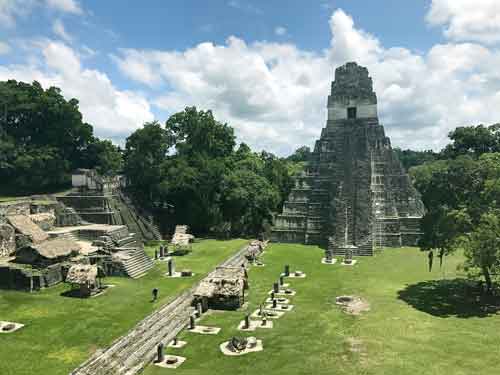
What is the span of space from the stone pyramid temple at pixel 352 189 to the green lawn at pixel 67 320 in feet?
50.4

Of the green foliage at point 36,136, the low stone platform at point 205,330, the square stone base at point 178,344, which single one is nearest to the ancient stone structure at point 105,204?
the green foliage at point 36,136

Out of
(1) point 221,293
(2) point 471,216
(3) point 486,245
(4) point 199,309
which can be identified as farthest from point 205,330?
(2) point 471,216

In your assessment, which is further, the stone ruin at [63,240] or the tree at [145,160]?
the tree at [145,160]

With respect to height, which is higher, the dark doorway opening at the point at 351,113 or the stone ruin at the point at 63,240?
the dark doorway opening at the point at 351,113

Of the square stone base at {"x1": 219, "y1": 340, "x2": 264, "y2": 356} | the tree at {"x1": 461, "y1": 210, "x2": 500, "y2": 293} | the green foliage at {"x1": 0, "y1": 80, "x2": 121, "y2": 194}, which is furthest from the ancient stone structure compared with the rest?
the tree at {"x1": 461, "y1": 210, "x2": 500, "y2": 293}

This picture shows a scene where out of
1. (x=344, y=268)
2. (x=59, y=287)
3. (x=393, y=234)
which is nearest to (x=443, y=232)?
(x=344, y=268)

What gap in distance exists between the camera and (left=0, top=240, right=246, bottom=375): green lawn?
1538cm

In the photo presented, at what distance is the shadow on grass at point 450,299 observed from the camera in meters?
19.7

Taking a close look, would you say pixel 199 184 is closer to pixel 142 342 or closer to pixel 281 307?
pixel 281 307

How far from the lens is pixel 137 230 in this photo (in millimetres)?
39094

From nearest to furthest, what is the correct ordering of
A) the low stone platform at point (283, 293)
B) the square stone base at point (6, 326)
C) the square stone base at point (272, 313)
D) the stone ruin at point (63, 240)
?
the square stone base at point (6, 326) → the square stone base at point (272, 313) → the low stone platform at point (283, 293) → the stone ruin at point (63, 240)

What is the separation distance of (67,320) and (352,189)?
1155 inches

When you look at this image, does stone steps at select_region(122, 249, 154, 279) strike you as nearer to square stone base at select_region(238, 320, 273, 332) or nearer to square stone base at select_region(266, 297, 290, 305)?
Answer: square stone base at select_region(266, 297, 290, 305)

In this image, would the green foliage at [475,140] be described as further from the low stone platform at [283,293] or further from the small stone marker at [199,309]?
the small stone marker at [199,309]
